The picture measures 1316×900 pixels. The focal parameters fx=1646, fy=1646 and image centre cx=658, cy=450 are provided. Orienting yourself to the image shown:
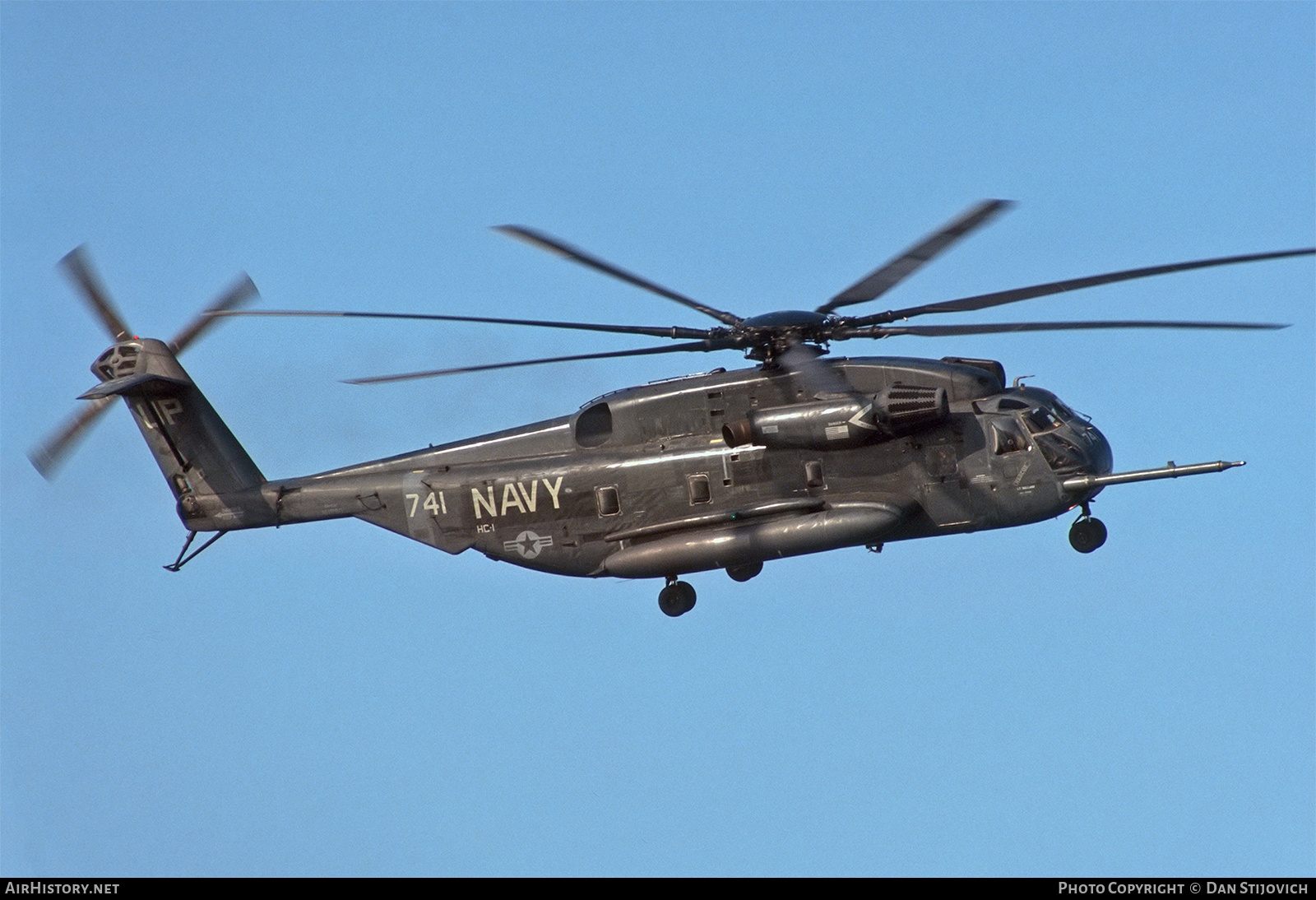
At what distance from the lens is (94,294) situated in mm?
30125

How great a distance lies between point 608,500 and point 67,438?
33.2 ft

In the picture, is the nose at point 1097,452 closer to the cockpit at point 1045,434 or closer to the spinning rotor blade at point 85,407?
the cockpit at point 1045,434

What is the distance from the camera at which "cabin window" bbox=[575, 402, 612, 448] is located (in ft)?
90.7

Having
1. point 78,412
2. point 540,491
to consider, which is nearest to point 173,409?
point 78,412

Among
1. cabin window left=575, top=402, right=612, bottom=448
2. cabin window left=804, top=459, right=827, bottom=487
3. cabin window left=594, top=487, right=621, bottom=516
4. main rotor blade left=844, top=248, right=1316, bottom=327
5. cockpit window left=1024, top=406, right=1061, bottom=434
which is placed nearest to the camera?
main rotor blade left=844, top=248, right=1316, bottom=327

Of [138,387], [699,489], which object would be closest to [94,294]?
[138,387]

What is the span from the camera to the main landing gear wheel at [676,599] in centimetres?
2708

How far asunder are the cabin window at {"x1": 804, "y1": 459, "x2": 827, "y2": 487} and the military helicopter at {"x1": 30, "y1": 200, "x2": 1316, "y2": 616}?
26mm

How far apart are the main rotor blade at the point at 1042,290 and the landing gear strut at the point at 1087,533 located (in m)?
4.31

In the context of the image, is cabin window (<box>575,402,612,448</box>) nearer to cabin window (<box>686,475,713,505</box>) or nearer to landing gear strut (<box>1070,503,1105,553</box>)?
cabin window (<box>686,475,713,505</box>)

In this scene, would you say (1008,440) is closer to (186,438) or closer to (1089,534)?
(1089,534)

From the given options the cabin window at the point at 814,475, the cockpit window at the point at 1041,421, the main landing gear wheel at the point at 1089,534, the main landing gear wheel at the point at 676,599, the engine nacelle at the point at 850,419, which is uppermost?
the cockpit window at the point at 1041,421

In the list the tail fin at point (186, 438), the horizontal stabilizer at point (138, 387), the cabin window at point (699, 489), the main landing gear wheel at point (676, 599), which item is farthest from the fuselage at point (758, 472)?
the horizontal stabilizer at point (138, 387)

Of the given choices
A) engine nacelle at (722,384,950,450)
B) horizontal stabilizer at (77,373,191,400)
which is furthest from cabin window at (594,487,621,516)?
horizontal stabilizer at (77,373,191,400)
